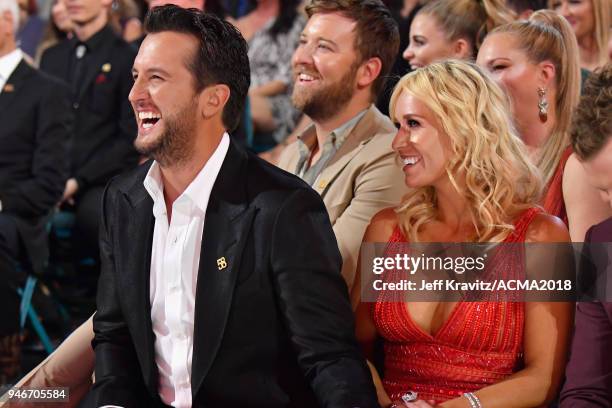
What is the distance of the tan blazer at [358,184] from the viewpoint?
9.48 ft

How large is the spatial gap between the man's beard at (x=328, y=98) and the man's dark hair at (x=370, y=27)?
0.31 ft

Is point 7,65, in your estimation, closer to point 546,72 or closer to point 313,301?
point 546,72

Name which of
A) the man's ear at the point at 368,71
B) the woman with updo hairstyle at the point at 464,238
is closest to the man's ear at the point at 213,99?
the woman with updo hairstyle at the point at 464,238

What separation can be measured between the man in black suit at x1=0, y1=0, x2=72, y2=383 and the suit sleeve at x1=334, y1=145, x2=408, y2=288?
1.73m

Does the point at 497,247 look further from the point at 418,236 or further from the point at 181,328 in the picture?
the point at 181,328

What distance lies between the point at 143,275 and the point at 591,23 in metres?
2.35

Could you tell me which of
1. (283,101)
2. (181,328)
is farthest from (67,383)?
(283,101)

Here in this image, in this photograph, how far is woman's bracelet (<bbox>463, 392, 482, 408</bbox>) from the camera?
239 cm

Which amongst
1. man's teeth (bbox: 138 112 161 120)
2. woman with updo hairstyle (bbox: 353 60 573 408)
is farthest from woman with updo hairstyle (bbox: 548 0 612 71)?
man's teeth (bbox: 138 112 161 120)

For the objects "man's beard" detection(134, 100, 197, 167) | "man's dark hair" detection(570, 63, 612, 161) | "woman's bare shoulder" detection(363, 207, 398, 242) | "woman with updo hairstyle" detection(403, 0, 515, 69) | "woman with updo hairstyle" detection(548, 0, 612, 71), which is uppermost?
"woman with updo hairstyle" detection(548, 0, 612, 71)

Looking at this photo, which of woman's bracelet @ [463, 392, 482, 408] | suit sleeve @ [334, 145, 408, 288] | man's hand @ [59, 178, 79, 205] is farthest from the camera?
man's hand @ [59, 178, 79, 205]

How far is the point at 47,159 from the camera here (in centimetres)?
433

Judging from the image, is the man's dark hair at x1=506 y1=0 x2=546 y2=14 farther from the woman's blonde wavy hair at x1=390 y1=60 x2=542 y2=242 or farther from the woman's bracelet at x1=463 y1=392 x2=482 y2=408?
the woman's bracelet at x1=463 y1=392 x2=482 y2=408

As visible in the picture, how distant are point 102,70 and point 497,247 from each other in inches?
112
